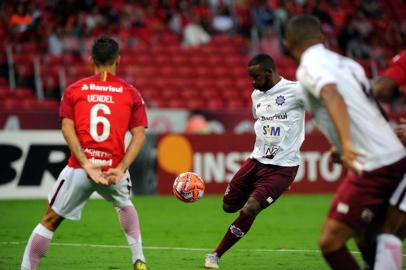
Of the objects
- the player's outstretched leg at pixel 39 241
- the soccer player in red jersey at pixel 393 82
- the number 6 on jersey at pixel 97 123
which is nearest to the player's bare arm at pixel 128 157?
the number 6 on jersey at pixel 97 123

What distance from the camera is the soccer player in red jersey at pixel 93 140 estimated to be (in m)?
7.47

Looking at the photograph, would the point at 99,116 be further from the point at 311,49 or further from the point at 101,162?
the point at 311,49

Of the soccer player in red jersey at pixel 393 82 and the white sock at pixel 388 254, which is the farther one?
the soccer player in red jersey at pixel 393 82

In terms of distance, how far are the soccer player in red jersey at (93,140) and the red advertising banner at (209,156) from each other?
10.9 meters

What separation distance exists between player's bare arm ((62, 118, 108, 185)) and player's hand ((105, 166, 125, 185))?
0.05 metres

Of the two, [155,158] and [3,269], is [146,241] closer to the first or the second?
[3,269]

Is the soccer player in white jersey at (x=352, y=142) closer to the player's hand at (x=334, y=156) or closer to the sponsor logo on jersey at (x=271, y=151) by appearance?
the player's hand at (x=334, y=156)

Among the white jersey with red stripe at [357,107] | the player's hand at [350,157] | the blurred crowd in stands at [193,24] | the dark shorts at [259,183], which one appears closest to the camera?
the player's hand at [350,157]

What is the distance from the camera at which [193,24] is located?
24.9 metres

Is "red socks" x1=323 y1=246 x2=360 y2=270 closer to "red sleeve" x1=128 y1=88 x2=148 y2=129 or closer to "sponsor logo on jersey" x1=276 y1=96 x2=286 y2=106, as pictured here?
"red sleeve" x1=128 y1=88 x2=148 y2=129

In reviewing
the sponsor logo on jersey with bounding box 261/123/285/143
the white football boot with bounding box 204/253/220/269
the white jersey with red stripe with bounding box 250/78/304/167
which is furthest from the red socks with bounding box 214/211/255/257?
the sponsor logo on jersey with bounding box 261/123/285/143

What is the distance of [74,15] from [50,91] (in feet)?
8.33

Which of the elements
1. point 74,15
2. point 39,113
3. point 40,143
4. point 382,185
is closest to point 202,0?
point 74,15

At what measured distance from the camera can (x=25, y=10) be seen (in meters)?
22.5
